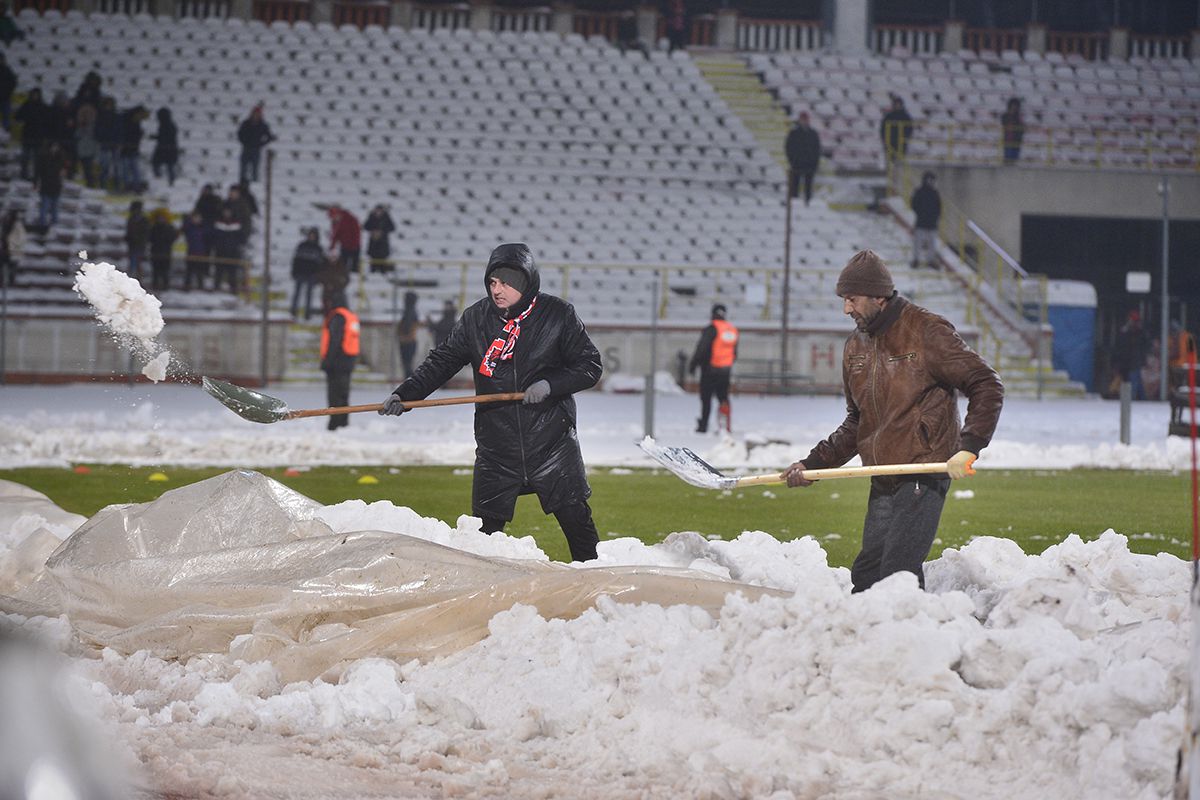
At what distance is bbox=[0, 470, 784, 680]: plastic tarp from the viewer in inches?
213

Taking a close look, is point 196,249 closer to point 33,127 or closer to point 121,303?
point 33,127

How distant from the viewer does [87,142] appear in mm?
31844

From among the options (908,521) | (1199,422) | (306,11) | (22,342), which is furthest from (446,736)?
(306,11)

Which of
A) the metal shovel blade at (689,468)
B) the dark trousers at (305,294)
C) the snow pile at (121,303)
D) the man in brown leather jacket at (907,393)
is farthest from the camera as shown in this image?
the dark trousers at (305,294)

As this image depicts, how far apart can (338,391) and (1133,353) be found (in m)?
17.5

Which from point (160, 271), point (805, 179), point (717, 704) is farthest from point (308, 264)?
point (717, 704)

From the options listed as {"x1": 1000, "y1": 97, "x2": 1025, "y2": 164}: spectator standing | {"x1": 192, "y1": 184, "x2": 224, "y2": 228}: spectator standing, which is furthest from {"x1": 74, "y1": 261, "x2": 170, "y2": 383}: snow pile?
{"x1": 1000, "y1": 97, "x2": 1025, "y2": 164}: spectator standing

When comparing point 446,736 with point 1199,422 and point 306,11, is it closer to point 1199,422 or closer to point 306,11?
point 1199,422

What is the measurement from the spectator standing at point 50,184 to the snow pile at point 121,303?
2431 cm

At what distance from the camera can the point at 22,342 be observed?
2503cm

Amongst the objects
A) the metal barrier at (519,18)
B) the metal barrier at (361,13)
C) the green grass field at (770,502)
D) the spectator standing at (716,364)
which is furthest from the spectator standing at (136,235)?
the metal barrier at (519,18)

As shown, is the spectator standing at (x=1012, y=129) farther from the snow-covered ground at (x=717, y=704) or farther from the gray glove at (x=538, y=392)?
the snow-covered ground at (x=717, y=704)

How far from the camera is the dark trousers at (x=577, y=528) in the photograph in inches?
275

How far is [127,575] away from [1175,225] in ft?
111
